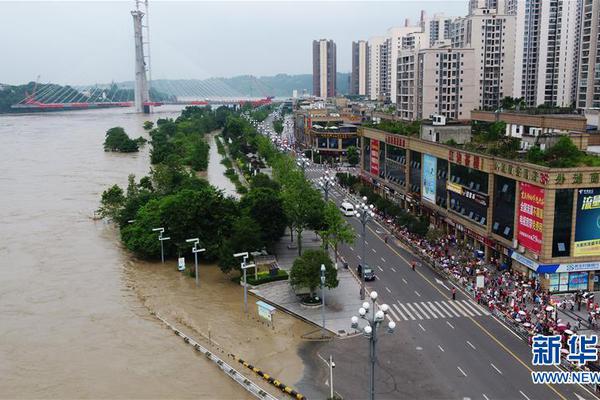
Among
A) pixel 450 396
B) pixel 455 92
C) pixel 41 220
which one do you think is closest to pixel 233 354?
pixel 450 396

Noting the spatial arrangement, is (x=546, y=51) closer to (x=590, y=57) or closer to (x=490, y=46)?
(x=490, y=46)

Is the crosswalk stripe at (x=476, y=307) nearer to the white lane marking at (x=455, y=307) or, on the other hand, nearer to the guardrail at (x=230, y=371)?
the white lane marking at (x=455, y=307)

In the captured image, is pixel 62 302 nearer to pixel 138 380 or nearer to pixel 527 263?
pixel 138 380

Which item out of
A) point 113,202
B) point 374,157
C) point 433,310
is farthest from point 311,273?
point 374,157

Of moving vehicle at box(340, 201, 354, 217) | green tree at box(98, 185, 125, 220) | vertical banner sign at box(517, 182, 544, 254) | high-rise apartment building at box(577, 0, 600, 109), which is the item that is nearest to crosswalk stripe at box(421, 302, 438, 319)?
vertical banner sign at box(517, 182, 544, 254)

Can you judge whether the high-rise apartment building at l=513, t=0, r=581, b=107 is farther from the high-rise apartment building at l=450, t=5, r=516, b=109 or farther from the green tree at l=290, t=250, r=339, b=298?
the green tree at l=290, t=250, r=339, b=298
